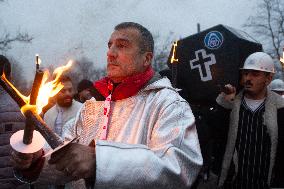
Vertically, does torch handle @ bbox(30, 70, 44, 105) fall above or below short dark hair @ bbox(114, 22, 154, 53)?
below

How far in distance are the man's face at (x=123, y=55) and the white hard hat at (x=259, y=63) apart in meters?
2.36

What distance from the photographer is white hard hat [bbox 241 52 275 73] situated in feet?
14.9

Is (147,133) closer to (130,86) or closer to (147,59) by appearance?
(130,86)

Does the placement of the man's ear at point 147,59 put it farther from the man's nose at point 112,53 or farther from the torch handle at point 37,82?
the torch handle at point 37,82

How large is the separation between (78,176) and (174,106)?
0.74m

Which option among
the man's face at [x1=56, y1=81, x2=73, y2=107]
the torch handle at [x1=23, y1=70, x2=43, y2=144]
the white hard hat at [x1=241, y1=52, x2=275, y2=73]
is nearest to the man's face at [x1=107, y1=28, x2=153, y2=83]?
the torch handle at [x1=23, y1=70, x2=43, y2=144]

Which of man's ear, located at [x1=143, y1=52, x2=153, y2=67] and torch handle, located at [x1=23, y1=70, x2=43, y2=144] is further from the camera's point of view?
man's ear, located at [x1=143, y1=52, x2=153, y2=67]

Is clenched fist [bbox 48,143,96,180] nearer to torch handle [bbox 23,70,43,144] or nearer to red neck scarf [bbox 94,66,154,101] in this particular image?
torch handle [bbox 23,70,43,144]

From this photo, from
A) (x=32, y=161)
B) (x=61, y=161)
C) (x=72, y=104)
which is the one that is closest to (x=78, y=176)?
(x=61, y=161)

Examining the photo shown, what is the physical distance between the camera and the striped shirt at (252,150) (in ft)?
12.9

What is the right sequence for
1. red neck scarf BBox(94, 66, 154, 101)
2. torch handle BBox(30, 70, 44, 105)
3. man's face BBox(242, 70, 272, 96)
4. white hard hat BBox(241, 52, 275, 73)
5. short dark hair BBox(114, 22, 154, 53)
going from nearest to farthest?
torch handle BBox(30, 70, 44, 105) → red neck scarf BBox(94, 66, 154, 101) → short dark hair BBox(114, 22, 154, 53) → man's face BBox(242, 70, 272, 96) → white hard hat BBox(241, 52, 275, 73)

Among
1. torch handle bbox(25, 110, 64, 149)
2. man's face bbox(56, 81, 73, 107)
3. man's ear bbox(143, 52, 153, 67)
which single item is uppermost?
man's ear bbox(143, 52, 153, 67)

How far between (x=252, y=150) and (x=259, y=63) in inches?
44.6

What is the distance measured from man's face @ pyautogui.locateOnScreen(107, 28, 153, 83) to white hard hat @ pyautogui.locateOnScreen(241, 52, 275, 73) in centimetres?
236
